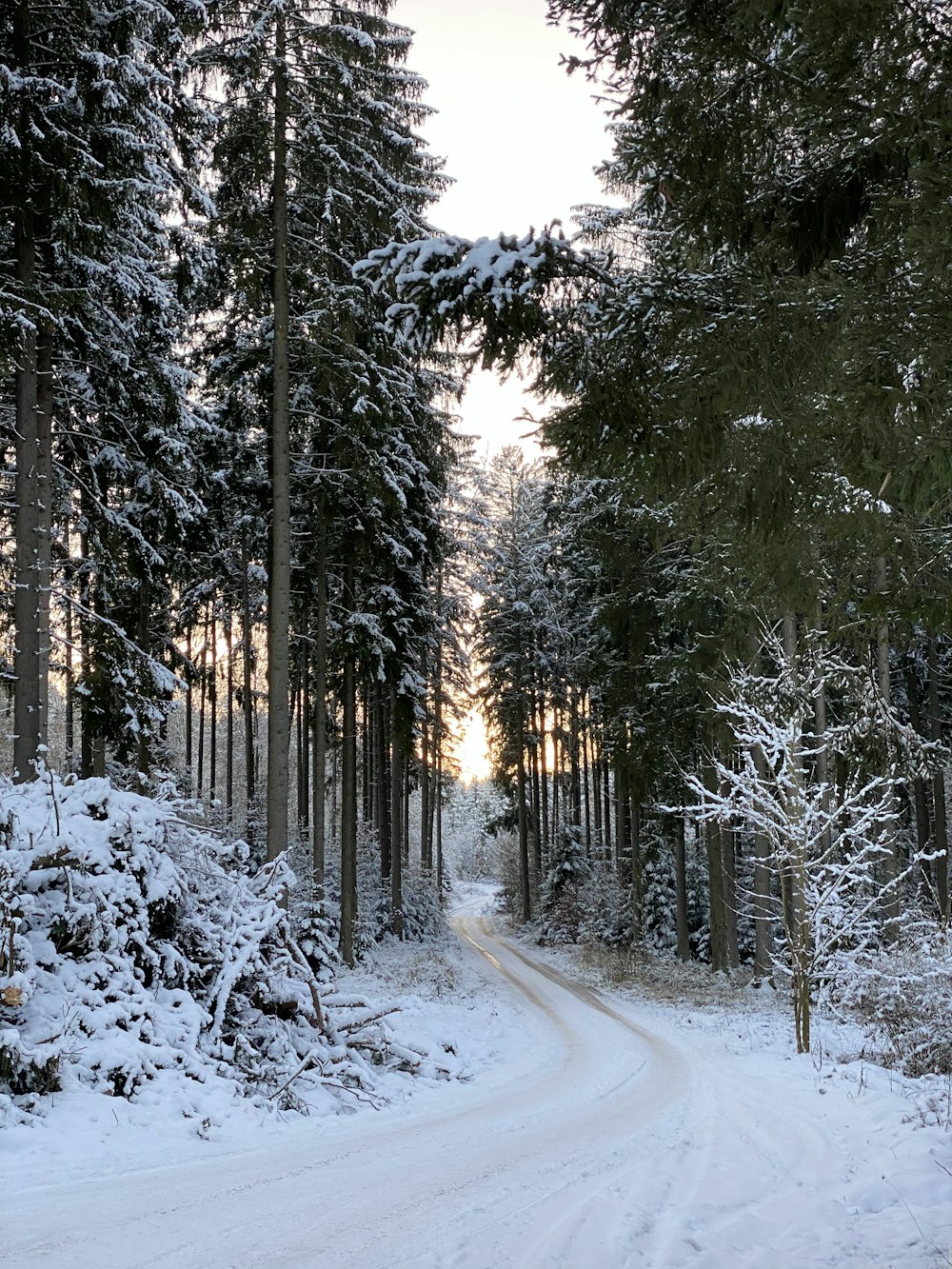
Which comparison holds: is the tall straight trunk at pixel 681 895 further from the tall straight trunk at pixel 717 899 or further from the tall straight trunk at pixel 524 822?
the tall straight trunk at pixel 524 822

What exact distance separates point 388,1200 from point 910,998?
6957mm

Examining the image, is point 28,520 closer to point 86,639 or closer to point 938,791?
point 86,639

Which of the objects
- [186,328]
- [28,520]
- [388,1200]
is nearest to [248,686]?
[186,328]

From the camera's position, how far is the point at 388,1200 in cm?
503

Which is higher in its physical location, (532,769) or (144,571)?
(144,571)

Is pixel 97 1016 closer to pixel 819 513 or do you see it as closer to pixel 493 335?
pixel 493 335

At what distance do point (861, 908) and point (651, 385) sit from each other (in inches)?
377

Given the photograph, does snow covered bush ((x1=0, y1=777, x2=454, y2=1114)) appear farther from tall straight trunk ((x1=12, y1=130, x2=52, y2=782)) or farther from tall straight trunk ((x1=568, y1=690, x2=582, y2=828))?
tall straight trunk ((x1=568, y1=690, x2=582, y2=828))

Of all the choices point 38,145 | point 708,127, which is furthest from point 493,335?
point 38,145

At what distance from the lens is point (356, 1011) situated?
10.1 meters

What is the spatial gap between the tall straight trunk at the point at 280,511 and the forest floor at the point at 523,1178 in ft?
16.2

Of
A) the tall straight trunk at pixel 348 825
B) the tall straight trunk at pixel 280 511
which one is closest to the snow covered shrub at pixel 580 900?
the tall straight trunk at pixel 348 825

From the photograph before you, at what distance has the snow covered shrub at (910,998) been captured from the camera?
8.73 meters

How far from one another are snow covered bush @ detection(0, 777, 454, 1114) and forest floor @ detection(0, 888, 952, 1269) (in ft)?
1.70
